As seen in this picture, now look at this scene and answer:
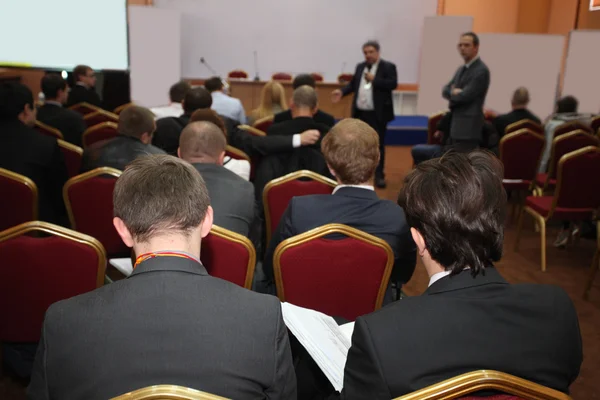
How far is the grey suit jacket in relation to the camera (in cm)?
570

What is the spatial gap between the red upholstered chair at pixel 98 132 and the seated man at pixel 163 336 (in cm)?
390

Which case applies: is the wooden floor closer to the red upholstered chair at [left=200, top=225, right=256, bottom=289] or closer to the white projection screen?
the red upholstered chair at [left=200, top=225, right=256, bottom=289]

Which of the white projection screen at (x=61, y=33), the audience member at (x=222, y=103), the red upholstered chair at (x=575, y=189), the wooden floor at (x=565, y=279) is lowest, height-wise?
the wooden floor at (x=565, y=279)

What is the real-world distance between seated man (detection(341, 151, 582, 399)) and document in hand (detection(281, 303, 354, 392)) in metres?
0.19

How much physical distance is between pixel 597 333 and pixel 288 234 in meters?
2.18

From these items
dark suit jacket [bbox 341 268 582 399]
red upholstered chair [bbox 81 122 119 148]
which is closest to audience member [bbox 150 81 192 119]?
red upholstered chair [bbox 81 122 119 148]

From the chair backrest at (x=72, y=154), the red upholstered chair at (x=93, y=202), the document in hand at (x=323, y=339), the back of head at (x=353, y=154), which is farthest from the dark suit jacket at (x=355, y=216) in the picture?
the chair backrest at (x=72, y=154)

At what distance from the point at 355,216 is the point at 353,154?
339mm

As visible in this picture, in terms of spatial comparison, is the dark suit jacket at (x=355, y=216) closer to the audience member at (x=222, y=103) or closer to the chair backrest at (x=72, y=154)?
the chair backrest at (x=72, y=154)

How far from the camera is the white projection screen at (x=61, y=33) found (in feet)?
29.6

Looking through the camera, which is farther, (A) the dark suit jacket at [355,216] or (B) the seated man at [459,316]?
(A) the dark suit jacket at [355,216]

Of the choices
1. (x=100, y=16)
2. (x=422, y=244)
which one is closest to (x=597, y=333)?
(x=422, y=244)

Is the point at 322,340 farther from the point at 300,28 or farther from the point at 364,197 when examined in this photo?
the point at 300,28

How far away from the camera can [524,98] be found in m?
6.20
